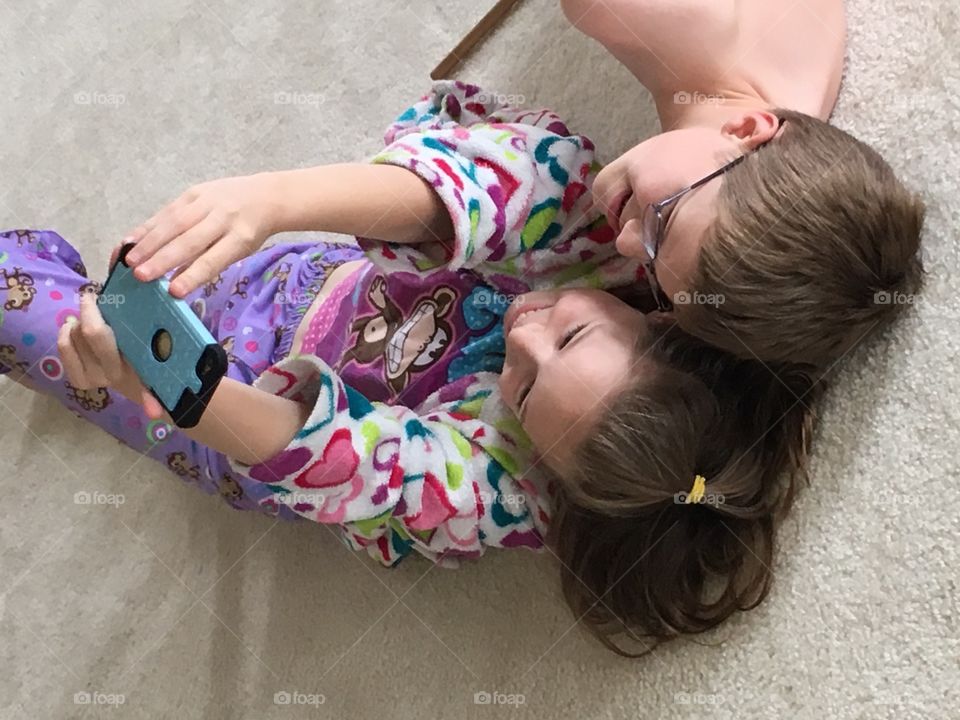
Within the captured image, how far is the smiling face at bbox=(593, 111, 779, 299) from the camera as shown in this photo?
635 mm

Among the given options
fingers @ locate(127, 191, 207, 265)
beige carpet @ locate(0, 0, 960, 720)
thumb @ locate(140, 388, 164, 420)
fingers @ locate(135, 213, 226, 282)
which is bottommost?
beige carpet @ locate(0, 0, 960, 720)

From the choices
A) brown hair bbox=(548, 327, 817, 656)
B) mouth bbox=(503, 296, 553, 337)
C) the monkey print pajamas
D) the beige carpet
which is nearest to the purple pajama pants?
the monkey print pajamas

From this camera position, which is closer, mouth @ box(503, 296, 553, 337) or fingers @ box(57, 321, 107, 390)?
fingers @ box(57, 321, 107, 390)

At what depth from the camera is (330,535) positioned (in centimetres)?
96

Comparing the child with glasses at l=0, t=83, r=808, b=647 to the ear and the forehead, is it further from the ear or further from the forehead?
the ear

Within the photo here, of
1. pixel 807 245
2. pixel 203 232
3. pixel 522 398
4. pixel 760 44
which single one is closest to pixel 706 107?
pixel 760 44

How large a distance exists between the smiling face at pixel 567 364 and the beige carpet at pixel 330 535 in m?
0.17

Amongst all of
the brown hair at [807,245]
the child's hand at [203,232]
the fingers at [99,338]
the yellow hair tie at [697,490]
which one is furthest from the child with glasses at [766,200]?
the fingers at [99,338]

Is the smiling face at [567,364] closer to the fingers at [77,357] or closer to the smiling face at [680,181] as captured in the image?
the smiling face at [680,181]

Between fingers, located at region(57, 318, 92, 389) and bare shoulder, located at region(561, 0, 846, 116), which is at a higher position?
fingers, located at region(57, 318, 92, 389)

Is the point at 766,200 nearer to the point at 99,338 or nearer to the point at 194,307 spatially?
the point at 99,338

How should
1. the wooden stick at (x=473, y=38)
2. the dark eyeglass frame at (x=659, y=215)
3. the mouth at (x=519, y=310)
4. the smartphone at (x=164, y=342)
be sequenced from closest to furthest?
the smartphone at (x=164, y=342)
the dark eyeglass frame at (x=659, y=215)
the mouth at (x=519, y=310)
the wooden stick at (x=473, y=38)

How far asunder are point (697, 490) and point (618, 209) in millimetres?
238

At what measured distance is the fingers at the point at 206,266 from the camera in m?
0.56
